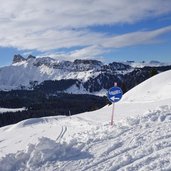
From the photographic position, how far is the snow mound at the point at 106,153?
36.0ft

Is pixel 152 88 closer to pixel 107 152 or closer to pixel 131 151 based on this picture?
pixel 107 152

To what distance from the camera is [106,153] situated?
477 inches

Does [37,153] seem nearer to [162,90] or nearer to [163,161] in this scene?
[163,161]

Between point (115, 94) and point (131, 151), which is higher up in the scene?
point (115, 94)

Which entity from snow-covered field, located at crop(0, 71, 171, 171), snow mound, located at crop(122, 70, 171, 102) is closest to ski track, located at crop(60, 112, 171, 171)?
snow-covered field, located at crop(0, 71, 171, 171)

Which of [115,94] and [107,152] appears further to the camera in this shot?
[115,94]

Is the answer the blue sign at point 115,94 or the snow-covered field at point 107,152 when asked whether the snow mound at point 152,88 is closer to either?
the blue sign at point 115,94

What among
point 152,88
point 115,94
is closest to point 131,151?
point 115,94

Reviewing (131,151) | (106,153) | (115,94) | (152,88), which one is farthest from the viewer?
(152,88)

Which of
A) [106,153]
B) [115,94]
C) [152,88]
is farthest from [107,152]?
[152,88]

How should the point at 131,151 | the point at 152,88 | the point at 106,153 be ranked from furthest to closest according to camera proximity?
the point at 152,88, the point at 106,153, the point at 131,151

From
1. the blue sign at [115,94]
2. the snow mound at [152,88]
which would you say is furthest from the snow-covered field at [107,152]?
the snow mound at [152,88]

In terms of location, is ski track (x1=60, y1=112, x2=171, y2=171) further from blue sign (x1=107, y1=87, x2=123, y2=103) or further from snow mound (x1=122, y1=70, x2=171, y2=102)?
snow mound (x1=122, y1=70, x2=171, y2=102)

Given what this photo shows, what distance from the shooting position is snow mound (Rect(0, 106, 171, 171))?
1096cm
